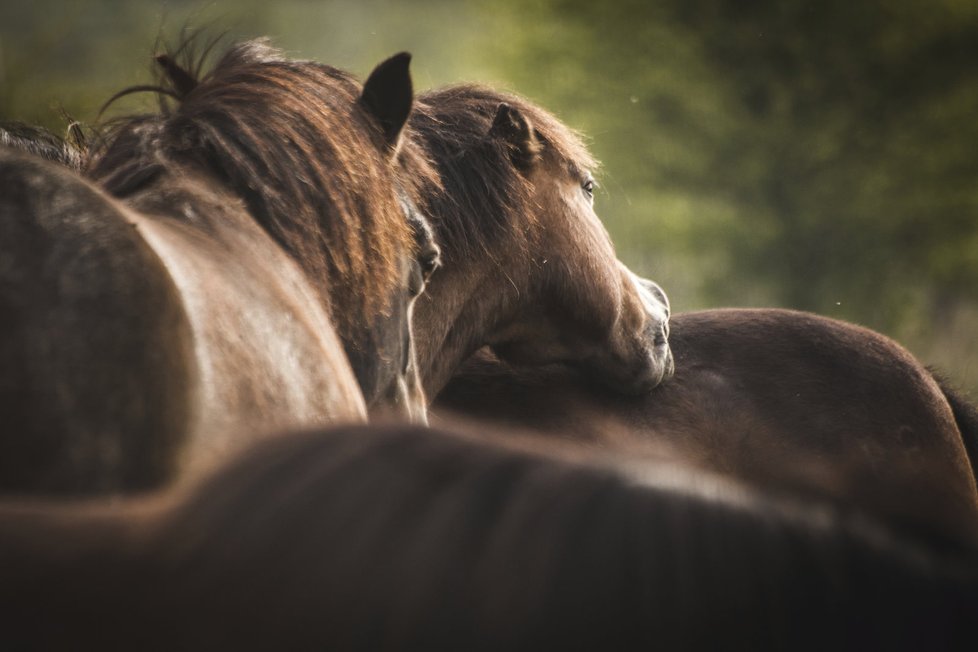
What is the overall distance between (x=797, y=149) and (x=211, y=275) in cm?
1550

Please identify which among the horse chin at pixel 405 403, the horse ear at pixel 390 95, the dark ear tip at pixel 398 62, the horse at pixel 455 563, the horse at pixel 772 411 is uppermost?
the dark ear tip at pixel 398 62

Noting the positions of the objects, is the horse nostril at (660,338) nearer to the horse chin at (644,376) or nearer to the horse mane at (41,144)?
the horse chin at (644,376)

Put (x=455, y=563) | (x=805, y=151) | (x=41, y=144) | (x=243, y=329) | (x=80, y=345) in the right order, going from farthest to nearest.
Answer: (x=805, y=151), (x=41, y=144), (x=243, y=329), (x=80, y=345), (x=455, y=563)

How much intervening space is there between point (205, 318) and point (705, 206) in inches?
593

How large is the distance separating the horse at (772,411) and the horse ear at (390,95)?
4.91 feet

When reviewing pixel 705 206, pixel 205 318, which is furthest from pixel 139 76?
pixel 705 206

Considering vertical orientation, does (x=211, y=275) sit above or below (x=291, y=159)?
below

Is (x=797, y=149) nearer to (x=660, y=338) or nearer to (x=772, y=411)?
(x=772, y=411)

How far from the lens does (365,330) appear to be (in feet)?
9.02

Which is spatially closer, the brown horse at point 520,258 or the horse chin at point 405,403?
the horse chin at point 405,403

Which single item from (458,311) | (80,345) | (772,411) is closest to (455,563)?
(80,345)

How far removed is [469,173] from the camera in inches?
157

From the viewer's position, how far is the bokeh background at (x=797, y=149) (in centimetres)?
1605

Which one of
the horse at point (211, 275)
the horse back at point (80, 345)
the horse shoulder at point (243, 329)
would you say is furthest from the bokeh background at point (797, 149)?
the horse back at point (80, 345)
